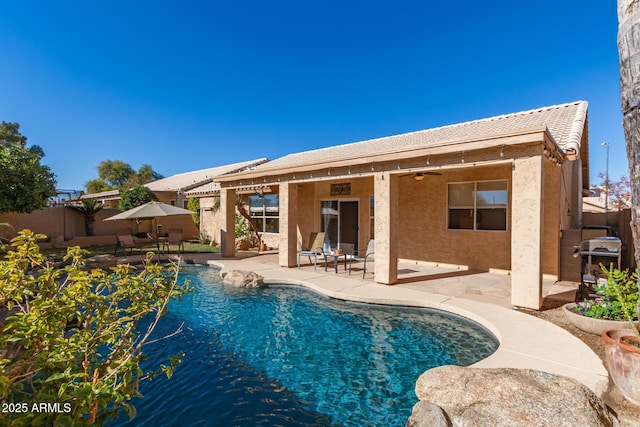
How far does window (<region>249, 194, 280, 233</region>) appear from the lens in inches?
733

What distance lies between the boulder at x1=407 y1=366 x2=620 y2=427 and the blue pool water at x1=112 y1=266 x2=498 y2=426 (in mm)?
618

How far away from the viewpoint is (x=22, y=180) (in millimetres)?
12648

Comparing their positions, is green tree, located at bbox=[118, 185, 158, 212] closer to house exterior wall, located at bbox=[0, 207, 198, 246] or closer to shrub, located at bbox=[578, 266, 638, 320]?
house exterior wall, located at bbox=[0, 207, 198, 246]

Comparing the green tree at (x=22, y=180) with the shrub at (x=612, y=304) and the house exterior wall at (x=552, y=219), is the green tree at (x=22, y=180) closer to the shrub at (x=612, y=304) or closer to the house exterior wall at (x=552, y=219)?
the shrub at (x=612, y=304)

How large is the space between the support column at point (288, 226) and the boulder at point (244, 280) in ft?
7.64

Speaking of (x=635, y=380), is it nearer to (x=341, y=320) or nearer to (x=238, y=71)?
(x=341, y=320)

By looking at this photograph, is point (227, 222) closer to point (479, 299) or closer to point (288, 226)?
point (288, 226)

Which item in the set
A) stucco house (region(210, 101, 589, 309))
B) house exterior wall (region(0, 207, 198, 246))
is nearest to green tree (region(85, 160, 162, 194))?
house exterior wall (region(0, 207, 198, 246))

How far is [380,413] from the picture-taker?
3.87 meters

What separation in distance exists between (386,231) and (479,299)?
2.98m

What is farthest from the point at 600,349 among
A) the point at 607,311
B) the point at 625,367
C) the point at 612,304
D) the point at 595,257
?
the point at 595,257

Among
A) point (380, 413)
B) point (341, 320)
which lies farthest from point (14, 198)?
point (380, 413)

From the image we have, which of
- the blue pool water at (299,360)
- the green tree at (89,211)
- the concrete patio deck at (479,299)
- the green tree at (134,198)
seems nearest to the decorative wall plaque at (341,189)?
the concrete patio deck at (479,299)

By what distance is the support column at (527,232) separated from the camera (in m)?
6.71
